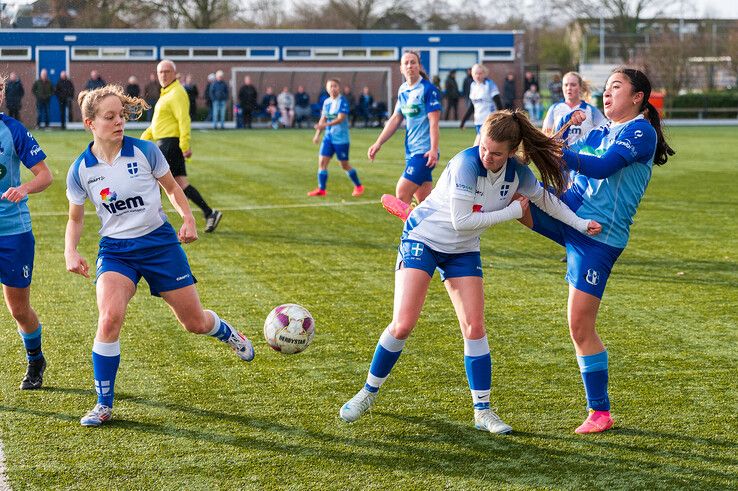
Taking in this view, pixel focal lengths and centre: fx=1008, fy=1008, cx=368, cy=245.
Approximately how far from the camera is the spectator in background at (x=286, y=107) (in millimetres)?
36844

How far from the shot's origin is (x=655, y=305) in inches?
320

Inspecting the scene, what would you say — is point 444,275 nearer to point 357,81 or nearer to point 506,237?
point 506,237

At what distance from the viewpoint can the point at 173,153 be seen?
468 inches

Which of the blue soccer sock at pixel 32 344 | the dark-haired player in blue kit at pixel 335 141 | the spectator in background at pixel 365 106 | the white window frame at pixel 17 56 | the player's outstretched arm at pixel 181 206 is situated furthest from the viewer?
the white window frame at pixel 17 56

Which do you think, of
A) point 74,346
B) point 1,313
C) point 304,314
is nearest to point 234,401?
point 304,314

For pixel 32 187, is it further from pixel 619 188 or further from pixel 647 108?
pixel 647 108

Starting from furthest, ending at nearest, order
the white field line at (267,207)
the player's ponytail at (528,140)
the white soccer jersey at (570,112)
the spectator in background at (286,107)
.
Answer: the spectator in background at (286,107), the white field line at (267,207), the white soccer jersey at (570,112), the player's ponytail at (528,140)

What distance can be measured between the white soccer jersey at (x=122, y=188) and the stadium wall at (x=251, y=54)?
34.1 m

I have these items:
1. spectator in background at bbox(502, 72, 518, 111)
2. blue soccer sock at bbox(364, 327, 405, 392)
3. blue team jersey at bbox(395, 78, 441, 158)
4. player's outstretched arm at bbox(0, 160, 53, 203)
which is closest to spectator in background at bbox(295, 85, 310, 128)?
spectator in background at bbox(502, 72, 518, 111)

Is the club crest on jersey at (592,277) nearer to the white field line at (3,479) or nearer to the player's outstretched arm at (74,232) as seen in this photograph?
the player's outstretched arm at (74,232)

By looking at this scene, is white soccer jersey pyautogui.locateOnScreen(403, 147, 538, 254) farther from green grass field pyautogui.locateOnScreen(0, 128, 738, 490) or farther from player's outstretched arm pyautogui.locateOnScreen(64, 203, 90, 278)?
player's outstretched arm pyautogui.locateOnScreen(64, 203, 90, 278)

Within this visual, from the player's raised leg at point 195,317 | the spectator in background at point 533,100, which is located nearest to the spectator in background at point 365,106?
the spectator in background at point 533,100

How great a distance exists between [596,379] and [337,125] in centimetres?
1178

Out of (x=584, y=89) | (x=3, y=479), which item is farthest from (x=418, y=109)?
(x=3, y=479)
